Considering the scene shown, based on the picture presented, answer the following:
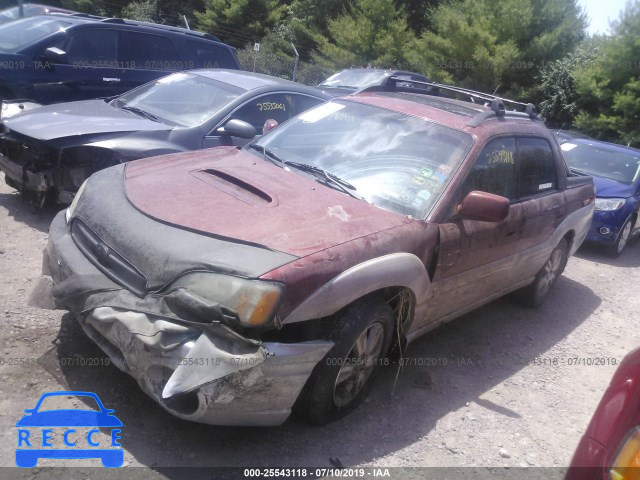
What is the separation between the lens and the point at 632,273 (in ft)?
25.1

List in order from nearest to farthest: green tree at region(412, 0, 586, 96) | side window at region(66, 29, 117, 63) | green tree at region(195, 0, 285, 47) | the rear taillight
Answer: the rear taillight, side window at region(66, 29, 117, 63), green tree at region(412, 0, 586, 96), green tree at region(195, 0, 285, 47)

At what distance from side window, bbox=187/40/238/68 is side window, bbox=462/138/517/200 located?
6.26 meters

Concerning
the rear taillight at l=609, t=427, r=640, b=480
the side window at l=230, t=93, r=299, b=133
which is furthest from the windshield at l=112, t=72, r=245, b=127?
the rear taillight at l=609, t=427, r=640, b=480

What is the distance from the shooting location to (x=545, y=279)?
572 centimetres

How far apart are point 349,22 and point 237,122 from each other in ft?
60.5

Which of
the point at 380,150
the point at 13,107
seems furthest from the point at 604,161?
the point at 13,107

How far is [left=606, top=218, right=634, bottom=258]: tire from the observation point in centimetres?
805

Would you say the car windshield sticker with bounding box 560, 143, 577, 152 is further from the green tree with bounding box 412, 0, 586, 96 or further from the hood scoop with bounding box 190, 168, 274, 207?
the green tree with bounding box 412, 0, 586, 96

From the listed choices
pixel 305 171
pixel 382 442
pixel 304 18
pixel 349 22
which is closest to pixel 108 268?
pixel 305 171

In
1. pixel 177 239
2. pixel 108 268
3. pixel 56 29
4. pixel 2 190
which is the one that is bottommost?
pixel 2 190

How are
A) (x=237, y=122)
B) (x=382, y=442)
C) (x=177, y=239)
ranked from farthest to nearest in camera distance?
1. (x=237, y=122)
2. (x=382, y=442)
3. (x=177, y=239)

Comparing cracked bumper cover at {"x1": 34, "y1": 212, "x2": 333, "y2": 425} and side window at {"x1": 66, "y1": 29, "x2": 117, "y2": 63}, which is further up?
side window at {"x1": 66, "y1": 29, "x2": 117, "y2": 63}

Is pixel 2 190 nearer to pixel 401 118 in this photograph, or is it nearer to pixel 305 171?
pixel 305 171

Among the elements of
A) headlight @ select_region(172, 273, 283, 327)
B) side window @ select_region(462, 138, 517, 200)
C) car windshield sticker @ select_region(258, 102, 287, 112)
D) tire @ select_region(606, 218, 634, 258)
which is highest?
side window @ select_region(462, 138, 517, 200)
